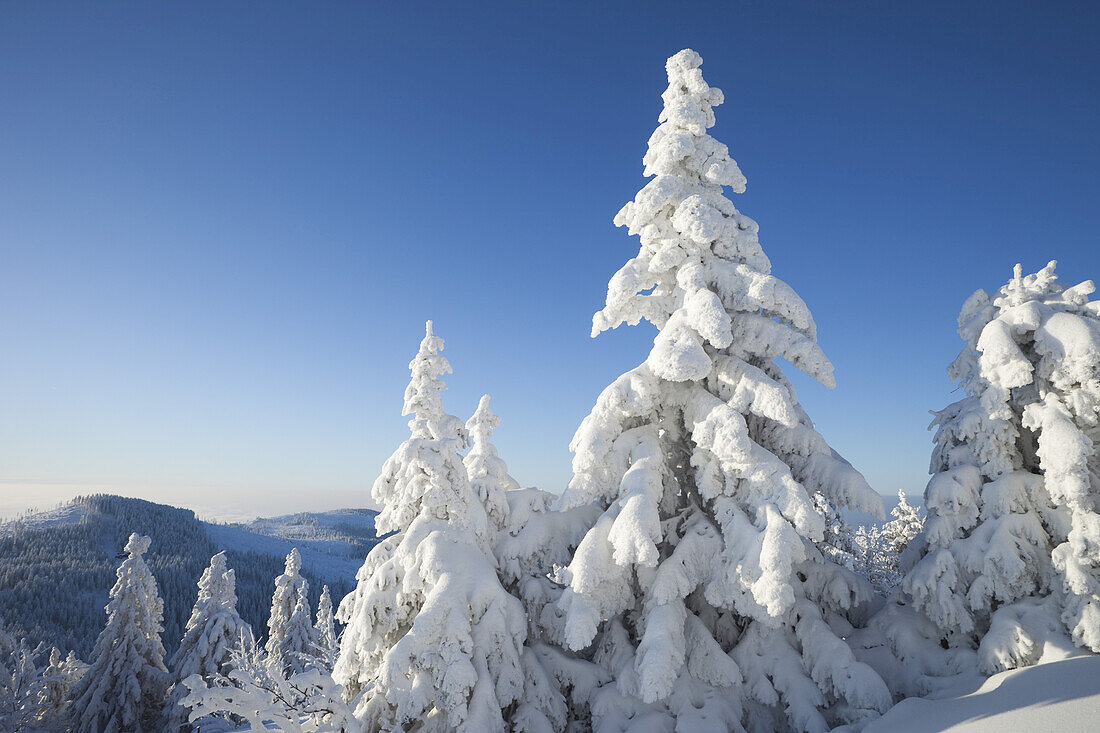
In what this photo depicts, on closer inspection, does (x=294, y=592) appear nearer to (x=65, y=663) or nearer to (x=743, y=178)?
(x=65, y=663)

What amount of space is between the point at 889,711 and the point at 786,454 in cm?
440

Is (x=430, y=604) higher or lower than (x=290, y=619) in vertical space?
higher

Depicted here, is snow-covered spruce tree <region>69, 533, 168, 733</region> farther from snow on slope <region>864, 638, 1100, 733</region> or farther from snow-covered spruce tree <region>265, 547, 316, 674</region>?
snow on slope <region>864, 638, 1100, 733</region>

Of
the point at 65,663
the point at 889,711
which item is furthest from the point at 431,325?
the point at 65,663

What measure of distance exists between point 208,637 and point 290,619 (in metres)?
6.05

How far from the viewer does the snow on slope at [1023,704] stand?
645cm

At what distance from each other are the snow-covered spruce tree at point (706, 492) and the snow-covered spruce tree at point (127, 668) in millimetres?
24143

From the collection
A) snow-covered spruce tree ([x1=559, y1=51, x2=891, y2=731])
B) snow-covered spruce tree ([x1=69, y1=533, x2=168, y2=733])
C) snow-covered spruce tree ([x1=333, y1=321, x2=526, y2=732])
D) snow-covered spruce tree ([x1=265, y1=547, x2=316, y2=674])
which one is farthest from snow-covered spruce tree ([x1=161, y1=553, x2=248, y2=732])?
snow-covered spruce tree ([x1=559, y1=51, x2=891, y2=731])

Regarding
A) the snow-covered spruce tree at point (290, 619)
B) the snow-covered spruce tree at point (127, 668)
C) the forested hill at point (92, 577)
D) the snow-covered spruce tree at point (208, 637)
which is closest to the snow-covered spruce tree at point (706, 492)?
the snow-covered spruce tree at point (208, 637)

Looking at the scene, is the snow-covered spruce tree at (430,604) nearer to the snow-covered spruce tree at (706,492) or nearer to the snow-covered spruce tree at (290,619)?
the snow-covered spruce tree at (706,492)

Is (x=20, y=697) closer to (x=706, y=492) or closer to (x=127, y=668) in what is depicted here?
(x=127, y=668)

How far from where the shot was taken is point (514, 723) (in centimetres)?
928

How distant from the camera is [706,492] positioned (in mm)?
9617

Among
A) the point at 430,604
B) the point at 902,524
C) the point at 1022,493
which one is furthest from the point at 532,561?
the point at 902,524
